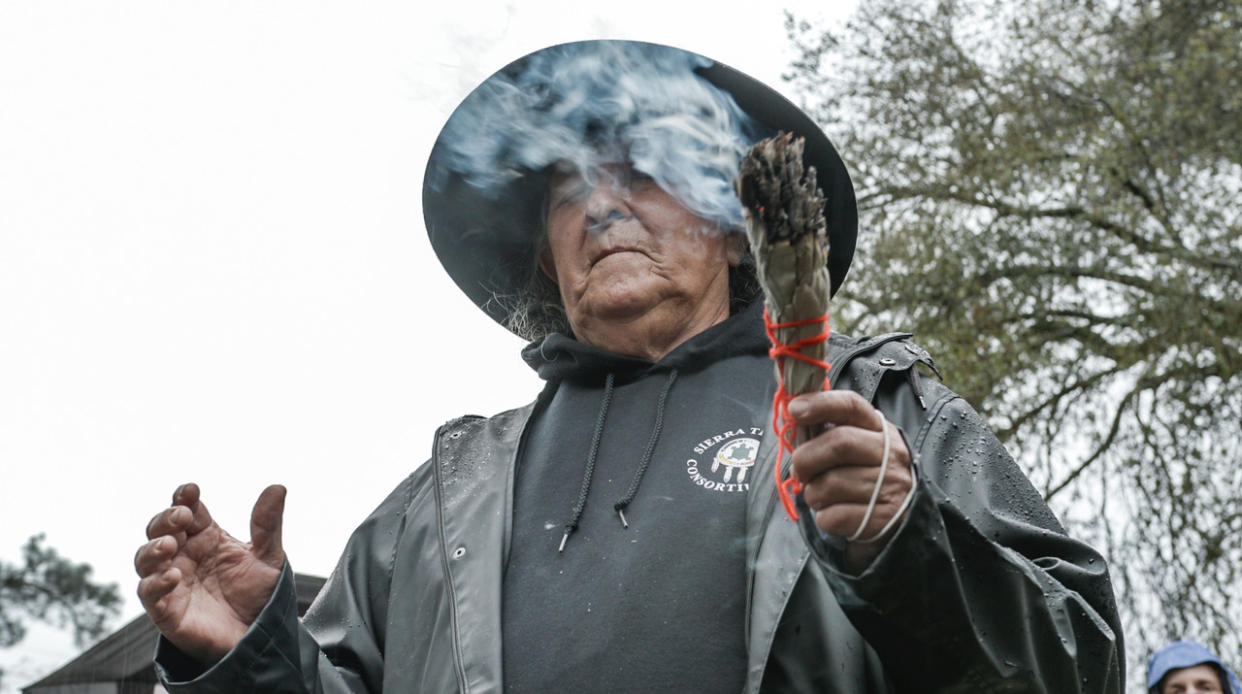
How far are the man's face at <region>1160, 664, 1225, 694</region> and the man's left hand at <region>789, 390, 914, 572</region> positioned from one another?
14.2 feet

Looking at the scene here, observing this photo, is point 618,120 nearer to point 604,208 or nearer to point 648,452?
point 604,208

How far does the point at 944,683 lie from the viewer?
1969 mm

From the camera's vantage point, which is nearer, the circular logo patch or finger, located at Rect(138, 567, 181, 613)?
finger, located at Rect(138, 567, 181, 613)

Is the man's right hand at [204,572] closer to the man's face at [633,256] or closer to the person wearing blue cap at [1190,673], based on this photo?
the man's face at [633,256]

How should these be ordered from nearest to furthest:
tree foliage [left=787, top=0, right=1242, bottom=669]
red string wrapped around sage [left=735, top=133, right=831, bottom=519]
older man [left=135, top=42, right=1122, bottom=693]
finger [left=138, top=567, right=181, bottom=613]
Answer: red string wrapped around sage [left=735, top=133, right=831, bottom=519]
older man [left=135, top=42, right=1122, bottom=693]
finger [left=138, top=567, right=181, bottom=613]
tree foliage [left=787, top=0, right=1242, bottom=669]

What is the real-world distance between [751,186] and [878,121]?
28.4ft

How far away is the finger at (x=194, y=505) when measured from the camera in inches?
93.0

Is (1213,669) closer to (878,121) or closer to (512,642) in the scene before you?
(512,642)

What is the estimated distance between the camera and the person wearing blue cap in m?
5.54

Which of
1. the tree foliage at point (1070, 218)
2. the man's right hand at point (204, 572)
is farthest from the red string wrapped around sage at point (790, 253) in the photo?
the tree foliage at point (1070, 218)

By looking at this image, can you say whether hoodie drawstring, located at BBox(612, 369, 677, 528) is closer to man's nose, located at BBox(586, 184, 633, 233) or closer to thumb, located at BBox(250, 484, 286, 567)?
man's nose, located at BBox(586, 184, 633, 233)

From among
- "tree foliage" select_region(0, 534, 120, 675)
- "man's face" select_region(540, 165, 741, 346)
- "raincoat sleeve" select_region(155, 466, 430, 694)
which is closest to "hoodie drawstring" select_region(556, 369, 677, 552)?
"man's face" select_region(540, 165, 741, 346)

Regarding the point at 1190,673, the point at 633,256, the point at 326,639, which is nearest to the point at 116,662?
the point at 326,639

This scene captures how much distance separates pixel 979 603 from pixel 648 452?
83 centimetres
